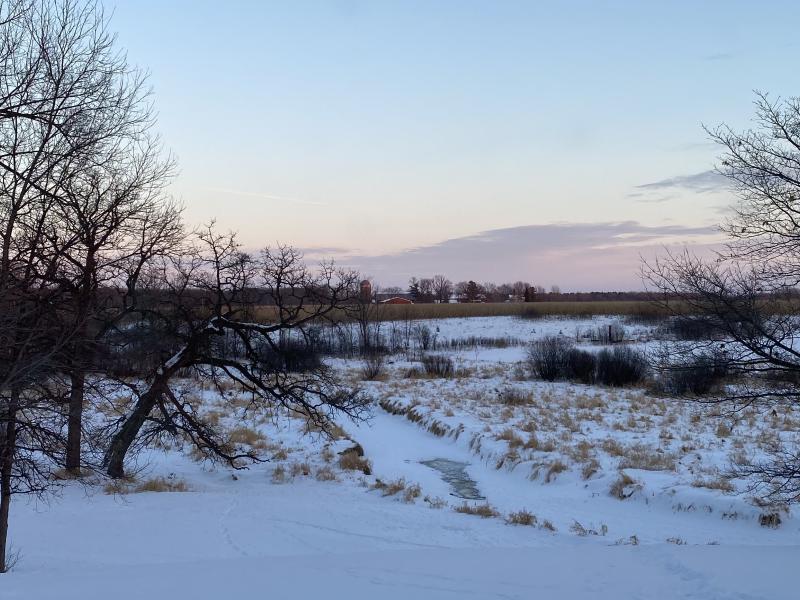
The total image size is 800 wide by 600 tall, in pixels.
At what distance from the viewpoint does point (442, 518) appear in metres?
9.36

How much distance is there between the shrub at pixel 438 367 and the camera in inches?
1176

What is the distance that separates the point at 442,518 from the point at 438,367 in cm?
2118

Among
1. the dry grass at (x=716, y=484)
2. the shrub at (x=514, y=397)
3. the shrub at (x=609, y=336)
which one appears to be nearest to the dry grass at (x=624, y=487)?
the dry grass at (x=716, y=484)

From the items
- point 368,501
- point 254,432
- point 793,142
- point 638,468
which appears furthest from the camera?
point 254,432

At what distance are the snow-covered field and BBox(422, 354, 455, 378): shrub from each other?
33.8 feet

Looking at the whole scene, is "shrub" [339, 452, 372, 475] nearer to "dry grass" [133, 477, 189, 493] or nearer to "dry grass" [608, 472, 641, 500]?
"dry grass" [133, 477, 189, 493]

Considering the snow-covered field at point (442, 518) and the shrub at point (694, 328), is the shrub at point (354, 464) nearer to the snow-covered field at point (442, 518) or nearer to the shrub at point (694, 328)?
the snow-covered field at point (442, 518)

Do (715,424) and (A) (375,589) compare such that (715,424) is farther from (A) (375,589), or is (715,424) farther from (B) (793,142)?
(A) (375,589)

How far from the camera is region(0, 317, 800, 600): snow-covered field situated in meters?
5.43

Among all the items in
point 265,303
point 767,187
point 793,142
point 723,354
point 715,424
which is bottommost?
point 715,424

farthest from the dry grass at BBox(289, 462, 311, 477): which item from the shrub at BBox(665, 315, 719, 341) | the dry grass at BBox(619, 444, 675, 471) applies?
the shrub at BBox(665, 315, 719, 341)

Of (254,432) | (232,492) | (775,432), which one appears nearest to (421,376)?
(254,432)

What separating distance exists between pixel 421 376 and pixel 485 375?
9.63 feet

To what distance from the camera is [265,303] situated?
11.8m
